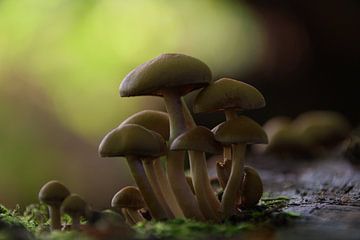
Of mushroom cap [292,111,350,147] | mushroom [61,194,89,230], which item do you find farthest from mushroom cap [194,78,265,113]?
mushroom cap [292,111,350,147]

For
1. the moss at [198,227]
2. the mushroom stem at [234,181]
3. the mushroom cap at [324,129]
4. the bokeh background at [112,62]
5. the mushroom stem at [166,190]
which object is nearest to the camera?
the moss at [198,227]

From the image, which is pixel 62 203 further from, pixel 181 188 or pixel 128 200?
pixel 181 188

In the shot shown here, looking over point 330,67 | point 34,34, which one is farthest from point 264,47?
point 34,34

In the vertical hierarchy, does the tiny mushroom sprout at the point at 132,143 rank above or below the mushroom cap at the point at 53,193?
above

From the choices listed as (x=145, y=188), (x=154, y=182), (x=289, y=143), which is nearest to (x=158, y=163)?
(x=154, y=182)

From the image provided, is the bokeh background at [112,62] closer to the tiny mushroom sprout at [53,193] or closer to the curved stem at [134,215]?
the curved stem at [134,215]

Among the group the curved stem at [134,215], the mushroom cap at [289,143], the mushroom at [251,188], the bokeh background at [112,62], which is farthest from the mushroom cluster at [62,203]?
the bokeh background at [112,62]

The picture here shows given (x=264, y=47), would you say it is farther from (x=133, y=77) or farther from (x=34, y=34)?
(x=133, y=77)
